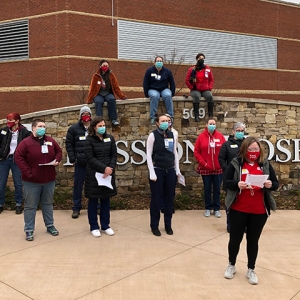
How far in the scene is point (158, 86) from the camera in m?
7.68

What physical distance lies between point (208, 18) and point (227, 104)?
13.7 metres

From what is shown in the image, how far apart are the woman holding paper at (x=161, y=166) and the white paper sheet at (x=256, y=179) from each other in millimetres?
1981

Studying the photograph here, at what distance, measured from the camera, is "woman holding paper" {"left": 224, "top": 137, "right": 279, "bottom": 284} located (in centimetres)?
355

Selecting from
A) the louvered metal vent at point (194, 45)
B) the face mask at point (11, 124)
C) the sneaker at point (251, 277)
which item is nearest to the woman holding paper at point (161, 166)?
the sneaker at point (251, 277)

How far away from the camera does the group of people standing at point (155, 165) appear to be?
361 cm

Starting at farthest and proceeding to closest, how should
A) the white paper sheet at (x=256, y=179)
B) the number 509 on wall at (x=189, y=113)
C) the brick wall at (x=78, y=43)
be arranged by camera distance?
the brick wall at (x=78, y=43) → the number 509 on wall at (x=189, y=113) → the white paper sheet at (x=256, y=179)

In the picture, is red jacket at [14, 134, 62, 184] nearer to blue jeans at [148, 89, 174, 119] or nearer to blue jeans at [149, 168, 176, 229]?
blue jeans at [149, 168, 176, 229]

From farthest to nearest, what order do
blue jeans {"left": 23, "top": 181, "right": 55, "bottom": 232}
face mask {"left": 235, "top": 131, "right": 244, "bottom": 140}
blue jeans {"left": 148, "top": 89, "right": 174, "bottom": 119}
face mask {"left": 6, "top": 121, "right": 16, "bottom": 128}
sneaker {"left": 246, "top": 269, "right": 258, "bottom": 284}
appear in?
1. blue jeans {"left": 148, "top": 89, "right": 174, "bottom": 119}
2. face mask {"left": 6, "top": 121, "right": 16, "bottom": 128}
3. face mask {"left": 235, "top": 131, "right": 244, "bottom": 140}
4. blue jeans {"left": 23, "top": 181, "right": 55, "bottom": 232}
5. sneaker {"left": 246, "top": 269, "right": 258, "bottom": 284}

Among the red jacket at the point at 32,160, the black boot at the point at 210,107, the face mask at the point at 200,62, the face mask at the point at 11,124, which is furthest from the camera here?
the black boot at the point at 210,107

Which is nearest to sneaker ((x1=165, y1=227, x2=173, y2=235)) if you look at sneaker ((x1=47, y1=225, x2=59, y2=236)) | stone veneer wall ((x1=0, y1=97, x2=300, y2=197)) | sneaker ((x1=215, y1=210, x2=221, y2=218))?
sneaker ((x1=215, y1=210, x2=221, y2=218))

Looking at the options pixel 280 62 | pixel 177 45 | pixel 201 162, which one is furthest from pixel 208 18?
pixel 201 162

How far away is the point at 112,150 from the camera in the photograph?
17.5 feet

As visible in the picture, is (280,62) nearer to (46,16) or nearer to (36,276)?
(46,16)

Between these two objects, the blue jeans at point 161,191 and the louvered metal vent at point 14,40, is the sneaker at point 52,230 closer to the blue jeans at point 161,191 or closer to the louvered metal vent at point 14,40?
the blue jeans at point 161,191
